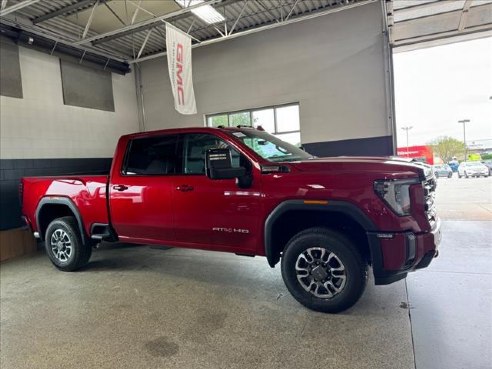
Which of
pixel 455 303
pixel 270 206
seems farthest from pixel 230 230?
pixel 455 303

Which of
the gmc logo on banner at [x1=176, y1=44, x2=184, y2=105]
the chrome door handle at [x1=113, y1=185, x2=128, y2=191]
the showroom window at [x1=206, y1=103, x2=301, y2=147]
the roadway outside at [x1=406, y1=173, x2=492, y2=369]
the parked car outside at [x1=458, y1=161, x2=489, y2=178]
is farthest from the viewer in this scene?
the parked car outside at [x1=458, y1=161, x2=489, y2=178]

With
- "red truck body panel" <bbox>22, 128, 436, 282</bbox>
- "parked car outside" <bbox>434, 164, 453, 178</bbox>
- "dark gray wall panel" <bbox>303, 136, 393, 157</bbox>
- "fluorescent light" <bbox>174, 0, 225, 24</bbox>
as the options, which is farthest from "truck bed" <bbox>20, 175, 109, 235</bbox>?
"parked car outside" <bbox>434, 164, 453, 178</bbox>

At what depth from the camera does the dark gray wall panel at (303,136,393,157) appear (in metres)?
7.17

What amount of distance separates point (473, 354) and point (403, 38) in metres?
6.77

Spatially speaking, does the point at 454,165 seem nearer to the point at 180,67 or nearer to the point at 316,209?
the point at 180,67

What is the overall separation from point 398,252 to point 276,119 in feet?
20.1

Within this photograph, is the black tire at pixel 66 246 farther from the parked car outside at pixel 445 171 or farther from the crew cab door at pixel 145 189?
the parked car outside at pixel 445 171

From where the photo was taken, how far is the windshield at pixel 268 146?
342 centimetres

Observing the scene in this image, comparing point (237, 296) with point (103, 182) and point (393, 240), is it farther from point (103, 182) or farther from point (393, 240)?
point (103, 182)

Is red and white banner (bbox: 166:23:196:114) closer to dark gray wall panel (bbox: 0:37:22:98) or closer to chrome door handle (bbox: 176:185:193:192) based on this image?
dark gray wall panel (bbox: 0:37:22:98)

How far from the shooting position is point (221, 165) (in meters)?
2.97

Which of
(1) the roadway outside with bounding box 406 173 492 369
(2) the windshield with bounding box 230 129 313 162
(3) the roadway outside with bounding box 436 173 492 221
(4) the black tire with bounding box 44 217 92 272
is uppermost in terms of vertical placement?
(2) the windshield with bounding box 230 129 313 162

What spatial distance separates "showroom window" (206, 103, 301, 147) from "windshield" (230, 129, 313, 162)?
4.04 m

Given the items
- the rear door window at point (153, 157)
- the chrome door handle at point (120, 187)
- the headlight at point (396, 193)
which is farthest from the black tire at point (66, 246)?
the headlight at point (396, 193)
